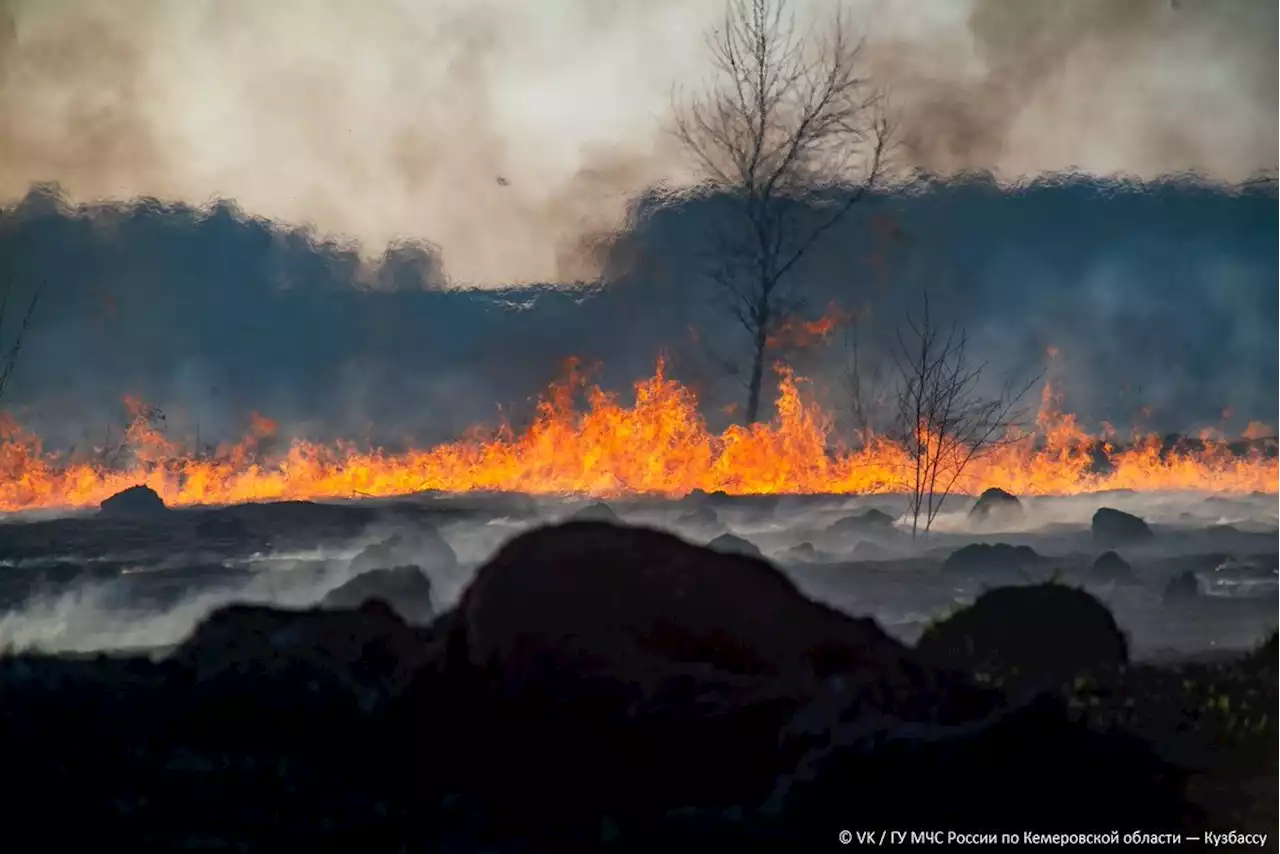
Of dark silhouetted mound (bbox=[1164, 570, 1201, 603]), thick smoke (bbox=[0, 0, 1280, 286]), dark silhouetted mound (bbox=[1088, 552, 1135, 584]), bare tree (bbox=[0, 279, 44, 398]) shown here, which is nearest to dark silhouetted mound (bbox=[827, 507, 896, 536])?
dark silhouetted mound (bbox=[1088, 552, 1135, 584])

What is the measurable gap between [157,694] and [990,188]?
12.8ft

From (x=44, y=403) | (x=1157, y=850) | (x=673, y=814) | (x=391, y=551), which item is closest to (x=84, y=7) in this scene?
(x=44, y=403)

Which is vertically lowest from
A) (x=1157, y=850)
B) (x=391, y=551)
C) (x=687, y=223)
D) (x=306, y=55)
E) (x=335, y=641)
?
(x=1157, y=850)

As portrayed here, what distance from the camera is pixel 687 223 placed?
15.0 ft

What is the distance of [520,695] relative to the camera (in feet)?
12.3

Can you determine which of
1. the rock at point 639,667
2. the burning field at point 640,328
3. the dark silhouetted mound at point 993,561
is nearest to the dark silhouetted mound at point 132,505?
the burning field at point 640,328

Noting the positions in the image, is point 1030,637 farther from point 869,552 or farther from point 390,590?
point 390,590

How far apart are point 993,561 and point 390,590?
7.99 feet

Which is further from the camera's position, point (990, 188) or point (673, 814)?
point (990, 188)

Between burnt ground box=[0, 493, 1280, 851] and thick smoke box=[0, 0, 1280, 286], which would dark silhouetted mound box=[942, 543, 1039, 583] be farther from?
thick smoke box=[0, 0, 1280, 286]

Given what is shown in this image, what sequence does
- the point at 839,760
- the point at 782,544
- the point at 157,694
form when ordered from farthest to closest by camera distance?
1. the point at 782,544
2. the point at 157,694
3. the point at 839,760

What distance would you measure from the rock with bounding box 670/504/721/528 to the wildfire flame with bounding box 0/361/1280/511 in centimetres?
12

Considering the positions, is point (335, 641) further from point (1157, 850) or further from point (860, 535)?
point (1157, 850)

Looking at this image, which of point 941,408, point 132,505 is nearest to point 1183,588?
point 941,408
